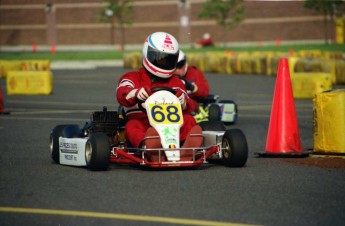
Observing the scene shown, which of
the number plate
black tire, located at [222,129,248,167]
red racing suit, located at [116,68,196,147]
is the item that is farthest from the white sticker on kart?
black tire, located at [222,129,248,167]

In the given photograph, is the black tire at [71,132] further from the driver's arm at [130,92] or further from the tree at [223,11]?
the tree at [223,11]

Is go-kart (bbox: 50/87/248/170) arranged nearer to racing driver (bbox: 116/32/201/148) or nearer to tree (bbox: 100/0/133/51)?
racing driver (bbox: 116/32/201/148)

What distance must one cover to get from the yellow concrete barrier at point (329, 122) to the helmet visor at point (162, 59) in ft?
6.24

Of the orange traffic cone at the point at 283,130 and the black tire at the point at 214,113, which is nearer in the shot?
the orange traffic cone at the point at 283,130

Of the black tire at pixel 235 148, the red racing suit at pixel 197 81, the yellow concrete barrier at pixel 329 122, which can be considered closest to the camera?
the black tire at pixel 235 148

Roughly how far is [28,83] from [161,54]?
15.6 metres

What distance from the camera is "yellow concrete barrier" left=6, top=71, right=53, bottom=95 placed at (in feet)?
81.7

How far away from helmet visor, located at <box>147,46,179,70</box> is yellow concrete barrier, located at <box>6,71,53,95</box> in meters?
14.9

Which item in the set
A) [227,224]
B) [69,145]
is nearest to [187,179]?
[69,145]

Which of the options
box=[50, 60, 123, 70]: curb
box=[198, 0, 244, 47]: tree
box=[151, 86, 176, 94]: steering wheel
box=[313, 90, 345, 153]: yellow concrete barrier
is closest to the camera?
box=[151, 86, 176, 94]: steering wheel

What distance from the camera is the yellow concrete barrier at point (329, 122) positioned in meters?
10.8

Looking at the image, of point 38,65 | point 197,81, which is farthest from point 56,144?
point 38,65

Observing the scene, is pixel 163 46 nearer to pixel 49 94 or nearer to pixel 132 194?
pixel 132 194

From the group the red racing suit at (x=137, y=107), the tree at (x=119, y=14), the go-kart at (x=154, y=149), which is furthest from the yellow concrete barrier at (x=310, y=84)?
the tree at (x=119, y=14)
